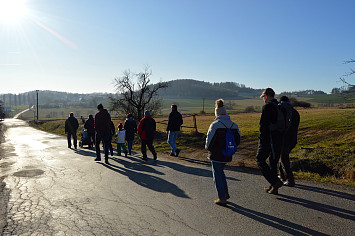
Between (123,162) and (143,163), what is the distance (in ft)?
2.84

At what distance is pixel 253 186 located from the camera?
5.73 meters

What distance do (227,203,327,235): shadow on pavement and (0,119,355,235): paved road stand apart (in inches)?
0.5

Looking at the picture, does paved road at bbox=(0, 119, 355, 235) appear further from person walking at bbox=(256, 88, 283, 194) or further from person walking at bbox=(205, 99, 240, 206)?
person walking at bbox=(256, 88, 283, 194)

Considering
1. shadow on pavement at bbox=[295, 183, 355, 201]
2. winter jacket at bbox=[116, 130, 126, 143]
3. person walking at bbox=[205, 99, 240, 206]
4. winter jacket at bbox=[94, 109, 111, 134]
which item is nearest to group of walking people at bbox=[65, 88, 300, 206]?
person walking at bbox=[205, 99, 240, 206]

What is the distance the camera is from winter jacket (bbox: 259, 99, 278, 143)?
191 inches

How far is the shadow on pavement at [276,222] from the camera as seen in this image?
355cm

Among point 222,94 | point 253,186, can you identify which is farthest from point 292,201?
point 222,94

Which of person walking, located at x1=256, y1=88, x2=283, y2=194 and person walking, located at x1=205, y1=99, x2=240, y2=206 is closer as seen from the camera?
person walking, located at x1=205, y1=99, x2=240, y2=206

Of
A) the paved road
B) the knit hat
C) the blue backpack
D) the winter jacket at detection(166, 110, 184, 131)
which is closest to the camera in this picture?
the paved road

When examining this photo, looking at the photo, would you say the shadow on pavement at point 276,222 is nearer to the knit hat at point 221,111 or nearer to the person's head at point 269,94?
the knit hat at point 221,111

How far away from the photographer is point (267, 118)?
4887mm

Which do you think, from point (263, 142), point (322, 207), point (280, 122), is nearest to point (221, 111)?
point (263, 142)

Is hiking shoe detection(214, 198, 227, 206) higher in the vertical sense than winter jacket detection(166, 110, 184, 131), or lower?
lower

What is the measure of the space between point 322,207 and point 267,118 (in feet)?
6.04
